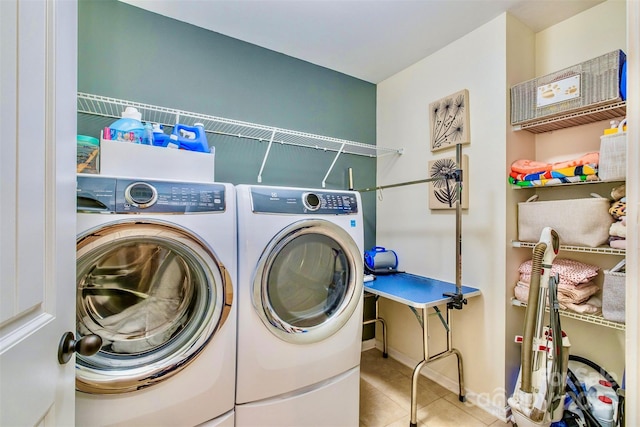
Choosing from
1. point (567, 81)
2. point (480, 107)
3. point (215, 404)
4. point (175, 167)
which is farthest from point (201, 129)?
point (567, 81)

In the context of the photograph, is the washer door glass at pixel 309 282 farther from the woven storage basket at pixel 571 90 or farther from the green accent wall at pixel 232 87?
the woven storage basket at pixel 571 90

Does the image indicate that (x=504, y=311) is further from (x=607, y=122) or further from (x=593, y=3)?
(x=593, y=3)

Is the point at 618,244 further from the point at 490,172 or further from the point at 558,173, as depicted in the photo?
the point at 490,172

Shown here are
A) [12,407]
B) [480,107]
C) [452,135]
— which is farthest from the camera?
[452,135]

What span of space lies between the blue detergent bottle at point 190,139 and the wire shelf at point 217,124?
0.18 m

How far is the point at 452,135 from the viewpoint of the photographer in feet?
6.45

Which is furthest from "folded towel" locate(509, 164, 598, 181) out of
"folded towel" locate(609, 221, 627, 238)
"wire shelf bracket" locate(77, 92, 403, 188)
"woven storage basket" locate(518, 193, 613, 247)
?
"wire shelf bracket" locate(77, 92, 403, 188)

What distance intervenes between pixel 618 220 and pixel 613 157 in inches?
12.3

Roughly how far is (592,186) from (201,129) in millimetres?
2206

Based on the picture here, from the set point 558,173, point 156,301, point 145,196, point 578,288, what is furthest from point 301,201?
point 578,288

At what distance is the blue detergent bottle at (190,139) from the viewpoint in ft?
4.48

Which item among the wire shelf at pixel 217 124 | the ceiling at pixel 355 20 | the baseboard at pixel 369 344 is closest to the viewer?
the wire shelf at pixel 217 124

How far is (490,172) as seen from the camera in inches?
70.1

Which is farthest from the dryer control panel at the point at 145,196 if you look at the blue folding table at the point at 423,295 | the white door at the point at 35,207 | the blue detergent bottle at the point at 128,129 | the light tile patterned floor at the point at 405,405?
the light tile patterned floor at the point at 405,405
